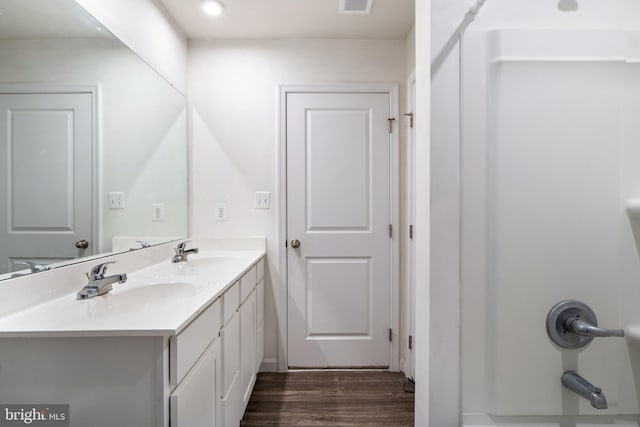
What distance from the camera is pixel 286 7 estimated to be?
5.92 feet

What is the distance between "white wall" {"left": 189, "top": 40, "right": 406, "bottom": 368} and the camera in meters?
2.13

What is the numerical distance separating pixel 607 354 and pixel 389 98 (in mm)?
1866

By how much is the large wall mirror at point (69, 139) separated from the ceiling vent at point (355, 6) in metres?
1.25

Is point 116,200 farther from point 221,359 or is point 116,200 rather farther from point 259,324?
point 259,324

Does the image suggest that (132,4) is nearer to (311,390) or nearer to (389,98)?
(389,98)

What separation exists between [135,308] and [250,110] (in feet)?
5.11

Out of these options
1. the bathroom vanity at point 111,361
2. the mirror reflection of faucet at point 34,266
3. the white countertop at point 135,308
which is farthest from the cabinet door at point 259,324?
the mirror reflection of faucet at point 34,266

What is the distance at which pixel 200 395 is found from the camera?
981 millimetres

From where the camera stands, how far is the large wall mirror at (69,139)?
920 mm

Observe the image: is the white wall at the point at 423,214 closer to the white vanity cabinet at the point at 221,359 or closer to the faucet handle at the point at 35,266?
the white vanity cabinet at the point at 221,359

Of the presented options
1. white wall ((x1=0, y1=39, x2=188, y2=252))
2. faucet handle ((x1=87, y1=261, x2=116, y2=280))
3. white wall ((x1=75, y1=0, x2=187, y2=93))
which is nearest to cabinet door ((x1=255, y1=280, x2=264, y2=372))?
white wall ((x1=0, y1=39, x2=188, y2=252))

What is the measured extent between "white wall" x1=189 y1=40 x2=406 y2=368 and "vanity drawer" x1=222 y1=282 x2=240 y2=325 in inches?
27.8

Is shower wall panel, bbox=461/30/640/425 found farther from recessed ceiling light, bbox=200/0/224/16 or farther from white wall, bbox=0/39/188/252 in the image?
recessed ceiling light, bbox=200/0/224/16

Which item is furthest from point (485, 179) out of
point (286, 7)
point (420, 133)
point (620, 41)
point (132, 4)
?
point (132, 4)
